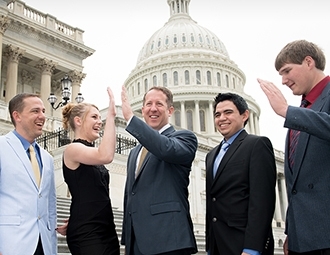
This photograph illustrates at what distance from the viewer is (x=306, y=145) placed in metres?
3.47

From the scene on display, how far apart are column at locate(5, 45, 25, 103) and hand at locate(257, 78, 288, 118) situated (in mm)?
27773

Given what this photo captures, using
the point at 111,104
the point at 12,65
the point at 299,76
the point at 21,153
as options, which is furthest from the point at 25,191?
the point at 12,65

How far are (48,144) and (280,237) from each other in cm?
2931

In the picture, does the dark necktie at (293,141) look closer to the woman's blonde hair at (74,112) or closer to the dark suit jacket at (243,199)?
the dark suit jacket at (243,199)

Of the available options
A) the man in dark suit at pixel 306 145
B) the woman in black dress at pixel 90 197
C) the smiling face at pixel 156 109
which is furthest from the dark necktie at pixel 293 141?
the woman in black dress at pixel 90 197

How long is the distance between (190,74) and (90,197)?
236 ft

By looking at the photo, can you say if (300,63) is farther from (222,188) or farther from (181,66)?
(181,66)

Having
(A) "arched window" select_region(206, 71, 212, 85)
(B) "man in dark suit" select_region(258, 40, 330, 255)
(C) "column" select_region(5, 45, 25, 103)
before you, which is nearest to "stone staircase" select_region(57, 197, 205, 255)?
Result: (B) "man in dark suit" select_region(258, 40, 330, 255)

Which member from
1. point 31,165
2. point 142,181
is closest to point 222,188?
point 142,181

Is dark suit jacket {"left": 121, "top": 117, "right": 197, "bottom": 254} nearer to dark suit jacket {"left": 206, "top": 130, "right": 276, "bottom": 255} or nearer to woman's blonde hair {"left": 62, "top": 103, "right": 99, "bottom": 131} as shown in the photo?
dark suit jacket {"left": 206, "top": 130, "right": 276, "bottom": 255}

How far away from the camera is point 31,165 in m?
3.89

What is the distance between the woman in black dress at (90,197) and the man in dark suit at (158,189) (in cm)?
19

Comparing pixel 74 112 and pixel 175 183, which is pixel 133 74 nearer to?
pixel 74 112

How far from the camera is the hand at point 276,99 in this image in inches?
133
